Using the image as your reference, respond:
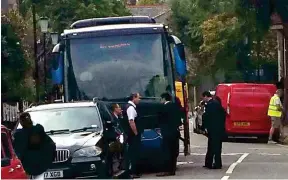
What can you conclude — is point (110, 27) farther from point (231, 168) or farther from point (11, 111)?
point (11, 111)

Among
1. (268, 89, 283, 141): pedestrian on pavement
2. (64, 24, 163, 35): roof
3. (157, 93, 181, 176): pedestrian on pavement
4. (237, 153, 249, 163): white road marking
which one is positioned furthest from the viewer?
(268, 89, 283, 141): pedestrian on pavement

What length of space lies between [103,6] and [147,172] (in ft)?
115

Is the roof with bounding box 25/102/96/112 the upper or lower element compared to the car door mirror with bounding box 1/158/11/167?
lower

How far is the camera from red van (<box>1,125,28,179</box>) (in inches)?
427

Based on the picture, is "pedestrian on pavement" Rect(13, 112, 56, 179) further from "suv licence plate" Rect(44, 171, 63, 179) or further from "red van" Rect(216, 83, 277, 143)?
"red van" Rect(216, 83, 277, 143)

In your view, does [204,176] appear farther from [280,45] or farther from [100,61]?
[280,45]

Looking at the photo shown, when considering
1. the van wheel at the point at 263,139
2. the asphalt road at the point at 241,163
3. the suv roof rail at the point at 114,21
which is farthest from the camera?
the van wheel at the point at 263,139

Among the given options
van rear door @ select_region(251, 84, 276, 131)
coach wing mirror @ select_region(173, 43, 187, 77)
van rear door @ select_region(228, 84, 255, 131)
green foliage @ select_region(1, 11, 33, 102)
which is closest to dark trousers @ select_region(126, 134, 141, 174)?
coach wing mirror @ select_region(173, 43, 187, 77)

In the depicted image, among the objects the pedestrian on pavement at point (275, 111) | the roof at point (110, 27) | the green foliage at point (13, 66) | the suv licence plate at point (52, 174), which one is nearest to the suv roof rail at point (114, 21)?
the roof at point (110, 27)

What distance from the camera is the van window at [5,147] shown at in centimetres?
1107

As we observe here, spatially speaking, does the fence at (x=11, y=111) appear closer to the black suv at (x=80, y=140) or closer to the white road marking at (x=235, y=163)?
the white road marking at (x=235, y=163)

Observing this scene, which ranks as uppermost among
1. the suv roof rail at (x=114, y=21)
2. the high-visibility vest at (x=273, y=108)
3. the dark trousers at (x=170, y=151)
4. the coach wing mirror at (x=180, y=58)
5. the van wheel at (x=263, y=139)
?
the suv roof rail at (x=114, y=21)

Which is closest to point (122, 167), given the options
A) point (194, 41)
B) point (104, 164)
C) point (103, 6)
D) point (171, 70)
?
point (104, 164)

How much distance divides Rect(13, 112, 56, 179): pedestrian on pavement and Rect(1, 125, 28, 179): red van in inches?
72.4
